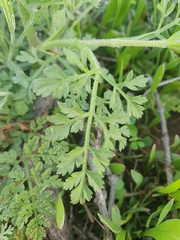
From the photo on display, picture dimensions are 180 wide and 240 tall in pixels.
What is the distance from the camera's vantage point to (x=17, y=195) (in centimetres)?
122

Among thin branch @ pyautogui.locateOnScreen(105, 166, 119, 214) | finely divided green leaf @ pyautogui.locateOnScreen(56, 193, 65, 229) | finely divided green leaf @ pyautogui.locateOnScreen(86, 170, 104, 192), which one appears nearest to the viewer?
finely divided green leaf @ pyautogui.locateOnScreen(86, 170, 104, 192)

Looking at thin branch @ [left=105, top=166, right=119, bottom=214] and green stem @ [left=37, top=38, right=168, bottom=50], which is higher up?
green stem @ [left=37, top=38, right=168, bottom=50]

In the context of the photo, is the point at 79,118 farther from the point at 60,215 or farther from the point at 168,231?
the point at 168,231

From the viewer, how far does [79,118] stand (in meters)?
1.15

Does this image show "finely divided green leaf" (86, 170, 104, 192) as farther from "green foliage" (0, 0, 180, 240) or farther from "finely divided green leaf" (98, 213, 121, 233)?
"finely divided green leaf" (98, 213, 121, 233)

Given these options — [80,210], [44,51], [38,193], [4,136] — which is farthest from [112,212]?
[44,51]

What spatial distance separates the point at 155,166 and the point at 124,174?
0.15 m

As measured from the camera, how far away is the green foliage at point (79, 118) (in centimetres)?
115

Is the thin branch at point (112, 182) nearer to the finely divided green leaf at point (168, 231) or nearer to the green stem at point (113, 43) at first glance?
the finely divided green leaf at point (168, 231)

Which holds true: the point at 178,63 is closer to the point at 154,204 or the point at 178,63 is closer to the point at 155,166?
the point at 155,166

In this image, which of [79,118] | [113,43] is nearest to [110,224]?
[79,118]

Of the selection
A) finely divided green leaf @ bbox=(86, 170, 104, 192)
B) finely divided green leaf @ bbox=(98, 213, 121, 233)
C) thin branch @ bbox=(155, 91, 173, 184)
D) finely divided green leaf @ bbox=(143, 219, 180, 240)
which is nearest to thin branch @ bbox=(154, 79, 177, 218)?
thin branch @ bbox=(155, 91, 173, 184)

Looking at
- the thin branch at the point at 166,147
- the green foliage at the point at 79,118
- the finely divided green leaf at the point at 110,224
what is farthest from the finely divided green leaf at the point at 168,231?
the thin branch at the point at 166,147

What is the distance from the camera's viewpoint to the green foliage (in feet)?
3.76
